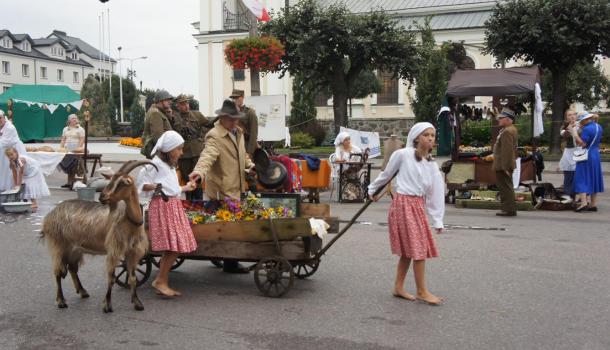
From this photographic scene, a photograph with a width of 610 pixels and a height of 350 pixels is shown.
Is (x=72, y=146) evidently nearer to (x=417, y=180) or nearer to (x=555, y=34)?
(x=417, y=180)

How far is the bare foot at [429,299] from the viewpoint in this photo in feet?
20.6

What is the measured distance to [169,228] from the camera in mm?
6246

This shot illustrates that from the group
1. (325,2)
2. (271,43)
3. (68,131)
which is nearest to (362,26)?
(271,43)

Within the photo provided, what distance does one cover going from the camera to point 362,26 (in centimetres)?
3206

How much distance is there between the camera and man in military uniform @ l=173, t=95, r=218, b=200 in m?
10.1

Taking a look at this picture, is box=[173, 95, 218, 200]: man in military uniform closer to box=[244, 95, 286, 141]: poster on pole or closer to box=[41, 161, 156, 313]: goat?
box=[41, 161, 156, 313]: goat

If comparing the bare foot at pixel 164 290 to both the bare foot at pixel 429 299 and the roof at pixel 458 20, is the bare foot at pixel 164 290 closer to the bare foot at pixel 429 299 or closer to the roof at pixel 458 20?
the bare foot at pixel 429 299

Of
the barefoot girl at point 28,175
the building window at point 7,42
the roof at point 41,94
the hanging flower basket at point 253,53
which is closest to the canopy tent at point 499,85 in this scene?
the hanging flower basket at point 253,53

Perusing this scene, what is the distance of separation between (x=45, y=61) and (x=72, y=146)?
253 ft

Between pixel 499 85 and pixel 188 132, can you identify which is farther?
pixel 499 85

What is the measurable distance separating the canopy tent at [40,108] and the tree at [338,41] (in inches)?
396

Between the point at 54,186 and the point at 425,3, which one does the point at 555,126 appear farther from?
the point at 425,3

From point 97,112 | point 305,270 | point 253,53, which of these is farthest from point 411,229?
point 97,112

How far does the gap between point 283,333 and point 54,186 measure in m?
14.4
